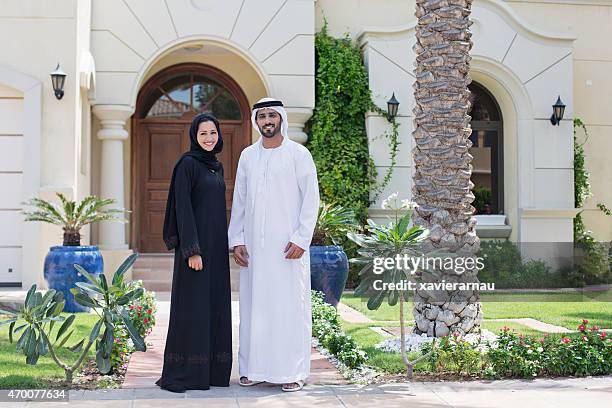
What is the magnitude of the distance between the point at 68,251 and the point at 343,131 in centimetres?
542

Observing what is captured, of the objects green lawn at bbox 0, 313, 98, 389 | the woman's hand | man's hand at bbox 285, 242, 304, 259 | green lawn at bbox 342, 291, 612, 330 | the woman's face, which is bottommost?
green lawn at bbox 0, 313, 98, 389

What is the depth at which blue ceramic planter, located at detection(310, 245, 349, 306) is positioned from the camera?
31.9 ft

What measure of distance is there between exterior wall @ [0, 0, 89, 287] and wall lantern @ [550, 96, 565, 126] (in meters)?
8.20

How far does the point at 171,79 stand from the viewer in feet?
47.6

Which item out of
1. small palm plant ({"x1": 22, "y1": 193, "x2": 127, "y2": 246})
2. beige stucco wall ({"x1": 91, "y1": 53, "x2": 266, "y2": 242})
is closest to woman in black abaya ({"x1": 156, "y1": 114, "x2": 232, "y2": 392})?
small palm plant ({"x1": 22, "y1": 193, "x2": 127, "y2": 246})

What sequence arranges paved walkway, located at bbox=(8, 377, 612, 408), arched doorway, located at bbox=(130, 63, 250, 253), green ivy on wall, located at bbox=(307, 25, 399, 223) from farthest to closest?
arched doorway, located at bbox=(130, 63, 250, 253), green ivy on wall, located at bbox=(307, 25, 399, 223), paved walkway, located at bbox=(8, 377, 612, 408)

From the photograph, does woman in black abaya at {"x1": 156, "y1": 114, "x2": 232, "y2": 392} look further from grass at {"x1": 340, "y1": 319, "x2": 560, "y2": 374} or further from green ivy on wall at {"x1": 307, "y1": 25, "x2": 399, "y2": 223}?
green ivy on wall at {"x1": 307, "y1": 25, "x2": 399, "y2": 223}

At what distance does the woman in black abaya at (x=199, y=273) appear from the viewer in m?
5.75

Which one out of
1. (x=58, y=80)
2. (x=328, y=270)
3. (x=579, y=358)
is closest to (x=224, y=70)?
(x=58, y=80)

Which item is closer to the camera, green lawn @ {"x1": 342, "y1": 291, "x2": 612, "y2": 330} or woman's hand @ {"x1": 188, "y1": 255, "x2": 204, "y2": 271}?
woman's hand @ {"x1": 188, "y1": 255, "x2": 204, "y2": 271}

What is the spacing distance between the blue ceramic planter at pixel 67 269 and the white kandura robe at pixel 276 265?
14.8 ft

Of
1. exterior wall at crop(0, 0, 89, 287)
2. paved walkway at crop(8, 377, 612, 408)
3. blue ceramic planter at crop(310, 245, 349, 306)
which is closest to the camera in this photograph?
paved walkway at crop(8, 377, 612, 408)

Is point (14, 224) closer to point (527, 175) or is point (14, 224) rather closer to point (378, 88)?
point (378, 88)

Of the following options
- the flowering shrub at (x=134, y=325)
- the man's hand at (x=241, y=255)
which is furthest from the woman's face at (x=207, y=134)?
the flowering shrub at (x=134, y=325)
